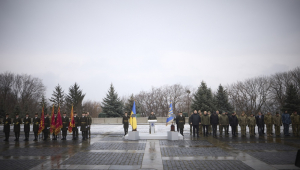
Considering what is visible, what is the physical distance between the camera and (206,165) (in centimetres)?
841

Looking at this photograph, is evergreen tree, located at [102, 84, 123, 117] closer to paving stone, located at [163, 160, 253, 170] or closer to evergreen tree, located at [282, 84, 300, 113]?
evergreen tree, located at [282, 84, 300, 113]

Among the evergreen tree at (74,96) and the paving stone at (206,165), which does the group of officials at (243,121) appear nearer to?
the paving stone at (206,165)

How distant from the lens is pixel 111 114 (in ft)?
153

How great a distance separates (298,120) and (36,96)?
217 ft

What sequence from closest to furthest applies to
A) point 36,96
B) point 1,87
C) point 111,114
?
1. point 111,114
2. point 1,87
3. point 36,96

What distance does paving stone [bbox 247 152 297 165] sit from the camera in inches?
346

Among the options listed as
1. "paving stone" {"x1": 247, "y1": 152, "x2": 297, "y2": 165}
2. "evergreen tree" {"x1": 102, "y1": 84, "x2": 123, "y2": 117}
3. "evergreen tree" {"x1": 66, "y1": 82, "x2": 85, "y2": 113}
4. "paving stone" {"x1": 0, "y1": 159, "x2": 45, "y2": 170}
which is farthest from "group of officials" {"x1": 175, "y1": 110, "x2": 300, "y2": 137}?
"evergreen tree" {"x1": 66, "y1": 82, "x2": 85, "y2": 113}

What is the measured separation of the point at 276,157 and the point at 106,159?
23.9 feet

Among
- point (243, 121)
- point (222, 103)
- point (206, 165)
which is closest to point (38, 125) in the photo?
point (206, 165)

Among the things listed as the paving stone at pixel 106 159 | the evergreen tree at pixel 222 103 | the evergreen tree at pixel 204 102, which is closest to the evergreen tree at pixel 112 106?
the evergreen tree at pixel 204 102

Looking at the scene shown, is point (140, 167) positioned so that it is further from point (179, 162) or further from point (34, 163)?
point (34, 163)

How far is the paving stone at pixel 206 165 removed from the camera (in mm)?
8094

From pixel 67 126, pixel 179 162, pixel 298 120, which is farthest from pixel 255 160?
pixel 67 126

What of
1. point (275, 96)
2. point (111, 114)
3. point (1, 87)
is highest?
point (1, 87)
